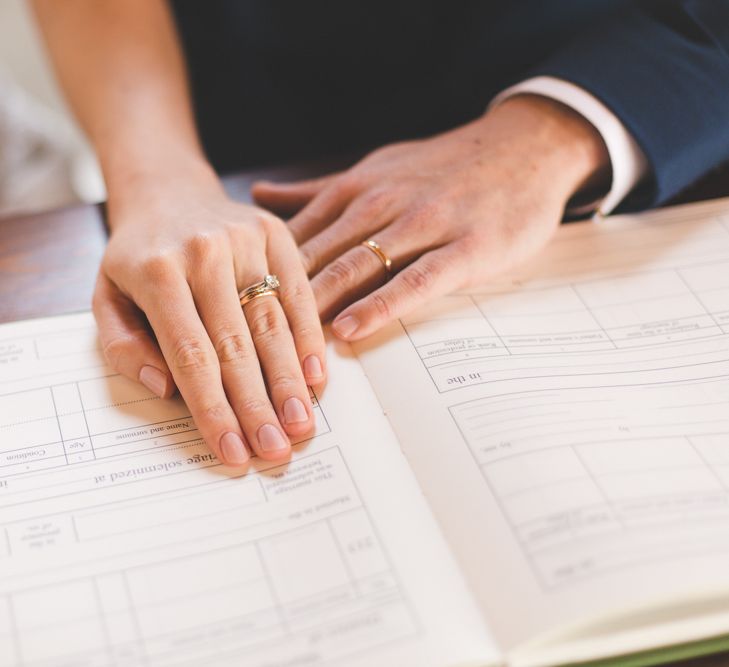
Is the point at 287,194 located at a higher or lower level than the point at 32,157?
higher

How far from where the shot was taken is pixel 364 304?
24.9 inches

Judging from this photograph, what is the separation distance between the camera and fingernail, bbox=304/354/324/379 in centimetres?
60

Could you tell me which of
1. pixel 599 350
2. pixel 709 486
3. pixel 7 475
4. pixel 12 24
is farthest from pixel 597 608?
pixel 12 24

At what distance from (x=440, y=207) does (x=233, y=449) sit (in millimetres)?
296

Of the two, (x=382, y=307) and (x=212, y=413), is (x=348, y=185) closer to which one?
(x=382, y=307)

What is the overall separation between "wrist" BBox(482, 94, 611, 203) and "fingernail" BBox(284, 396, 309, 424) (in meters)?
→ 0.33

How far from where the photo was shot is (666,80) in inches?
29.3

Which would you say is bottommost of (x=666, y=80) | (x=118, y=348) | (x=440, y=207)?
(x=118, y=348)

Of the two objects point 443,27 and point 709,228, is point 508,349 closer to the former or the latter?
point 709,228

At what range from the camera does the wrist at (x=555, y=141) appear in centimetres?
74

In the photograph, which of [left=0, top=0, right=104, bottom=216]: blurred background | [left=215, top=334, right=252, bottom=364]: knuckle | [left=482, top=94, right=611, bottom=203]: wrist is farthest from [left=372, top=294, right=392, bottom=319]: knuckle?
[left=0, top=0, right=104, bottom=216]: blurred background

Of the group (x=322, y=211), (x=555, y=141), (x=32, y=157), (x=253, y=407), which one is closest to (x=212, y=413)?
(x=253, y=407)

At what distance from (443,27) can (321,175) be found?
0.24 m

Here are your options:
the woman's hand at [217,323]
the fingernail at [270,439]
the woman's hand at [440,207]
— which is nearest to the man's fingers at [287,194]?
the woman's hand at [440,207]
